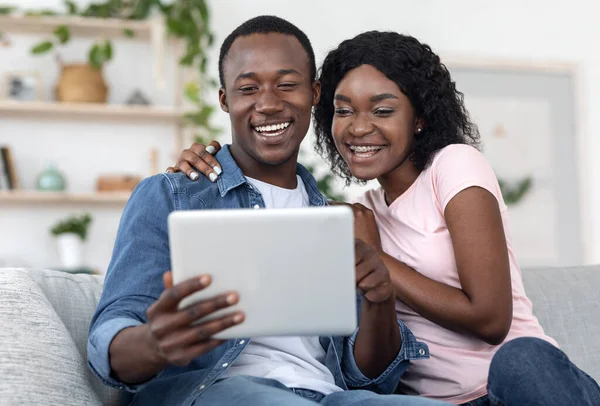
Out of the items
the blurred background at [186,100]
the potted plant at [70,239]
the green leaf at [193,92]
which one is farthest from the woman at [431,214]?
the potted plant at [70,239]

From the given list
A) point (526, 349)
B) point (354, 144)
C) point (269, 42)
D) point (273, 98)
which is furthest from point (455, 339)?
point (269, 42)

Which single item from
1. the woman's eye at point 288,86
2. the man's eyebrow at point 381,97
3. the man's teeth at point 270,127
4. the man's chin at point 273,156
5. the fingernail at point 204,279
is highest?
the woman's eye at point 288,86

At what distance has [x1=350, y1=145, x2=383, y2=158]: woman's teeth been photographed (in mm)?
1839

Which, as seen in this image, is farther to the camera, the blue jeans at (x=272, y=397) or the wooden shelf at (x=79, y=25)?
the wooden shelf at (x=79, y=25)

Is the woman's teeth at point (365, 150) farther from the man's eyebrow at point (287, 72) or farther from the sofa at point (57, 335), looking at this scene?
the sofa at point (57, 335)

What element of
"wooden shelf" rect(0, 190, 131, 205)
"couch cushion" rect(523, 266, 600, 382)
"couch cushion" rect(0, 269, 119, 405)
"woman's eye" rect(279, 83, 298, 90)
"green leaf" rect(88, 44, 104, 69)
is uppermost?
"green leaf" rect(88, 44, 104, 69)

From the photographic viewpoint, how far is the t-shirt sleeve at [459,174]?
1676 millimetres

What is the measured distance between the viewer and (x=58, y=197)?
4.20 m

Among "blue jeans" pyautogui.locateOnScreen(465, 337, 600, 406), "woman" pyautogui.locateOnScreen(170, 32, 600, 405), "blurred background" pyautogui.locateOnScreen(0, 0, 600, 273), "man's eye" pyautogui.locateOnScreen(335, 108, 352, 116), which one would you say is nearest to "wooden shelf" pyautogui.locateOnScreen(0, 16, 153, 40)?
"blurred background" pyautogui.locateOnScreen(0, 0, 600, 273)

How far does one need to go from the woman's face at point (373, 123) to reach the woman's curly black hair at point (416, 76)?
25 mm

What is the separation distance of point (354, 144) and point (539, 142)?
3226mm

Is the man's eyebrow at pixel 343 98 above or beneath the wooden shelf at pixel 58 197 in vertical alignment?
above

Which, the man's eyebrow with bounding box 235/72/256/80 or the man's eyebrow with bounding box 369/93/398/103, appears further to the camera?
the man's eyebrow with bounding box 369/93/398/103

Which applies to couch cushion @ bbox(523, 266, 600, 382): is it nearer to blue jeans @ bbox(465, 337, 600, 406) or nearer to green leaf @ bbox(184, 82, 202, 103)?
blue jeans @ bbox(465, 337, 600, 406)
